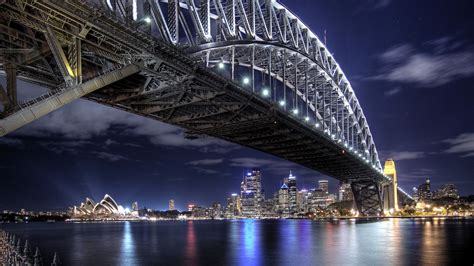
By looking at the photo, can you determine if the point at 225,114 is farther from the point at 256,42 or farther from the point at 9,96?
the point at 9,96

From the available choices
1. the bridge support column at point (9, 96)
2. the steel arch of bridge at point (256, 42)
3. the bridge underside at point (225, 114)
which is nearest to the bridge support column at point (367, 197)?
the steel arch of bridge at point (256, 42)

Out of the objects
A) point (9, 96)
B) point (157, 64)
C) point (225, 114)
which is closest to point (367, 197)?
point (225, 114)

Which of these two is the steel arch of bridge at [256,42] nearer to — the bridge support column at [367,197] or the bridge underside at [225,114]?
the bridge underside at [225,114]

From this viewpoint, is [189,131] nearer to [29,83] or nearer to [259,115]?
[259,115]

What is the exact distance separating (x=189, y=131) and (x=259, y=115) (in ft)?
30.1

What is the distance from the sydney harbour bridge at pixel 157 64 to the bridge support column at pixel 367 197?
5263 cm

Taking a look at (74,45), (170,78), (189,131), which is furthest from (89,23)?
(189,131)

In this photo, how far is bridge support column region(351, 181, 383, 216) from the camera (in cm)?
11275

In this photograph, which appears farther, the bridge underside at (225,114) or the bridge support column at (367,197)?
the bridge support column at (367,197)

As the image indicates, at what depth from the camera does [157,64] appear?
27.1 m

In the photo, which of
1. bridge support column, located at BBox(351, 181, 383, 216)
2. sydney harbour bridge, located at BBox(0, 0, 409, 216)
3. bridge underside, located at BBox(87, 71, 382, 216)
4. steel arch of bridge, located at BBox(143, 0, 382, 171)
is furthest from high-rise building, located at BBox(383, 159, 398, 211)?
sydney harbour bridge, located at BBox(0, 0, 409, 216)

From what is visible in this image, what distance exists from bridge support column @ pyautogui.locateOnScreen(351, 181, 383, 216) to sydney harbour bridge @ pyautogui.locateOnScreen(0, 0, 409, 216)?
5263 cm

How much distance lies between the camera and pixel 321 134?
55.2 metres

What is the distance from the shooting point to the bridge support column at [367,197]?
4439 inches
